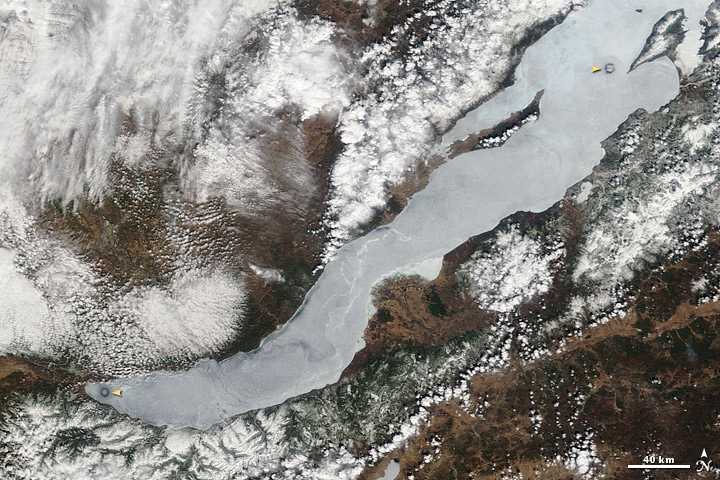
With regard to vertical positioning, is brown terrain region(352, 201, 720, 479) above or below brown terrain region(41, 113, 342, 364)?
below

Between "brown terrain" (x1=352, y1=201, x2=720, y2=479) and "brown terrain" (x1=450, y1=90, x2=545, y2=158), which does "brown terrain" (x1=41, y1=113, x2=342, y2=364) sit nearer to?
"brown terrain" (x1=450, y1=90, x2=545, y2=158)

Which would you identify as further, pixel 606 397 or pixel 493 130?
pixel 493 130

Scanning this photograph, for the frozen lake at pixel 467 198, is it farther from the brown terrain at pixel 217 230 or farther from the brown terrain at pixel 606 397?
the brown terrain at pixel 606 397

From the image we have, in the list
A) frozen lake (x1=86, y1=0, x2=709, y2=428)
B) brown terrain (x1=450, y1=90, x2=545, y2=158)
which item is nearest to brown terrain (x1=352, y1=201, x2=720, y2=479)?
frozen lake (x1=86, y1=0, x2=709, y2=428)

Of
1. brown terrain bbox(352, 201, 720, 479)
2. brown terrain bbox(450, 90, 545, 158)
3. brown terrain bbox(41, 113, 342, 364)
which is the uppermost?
brown terrain bbox(450, 90, 545, 158)

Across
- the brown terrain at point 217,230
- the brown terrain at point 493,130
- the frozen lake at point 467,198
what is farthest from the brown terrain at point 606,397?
the brown terrain at point 217,230

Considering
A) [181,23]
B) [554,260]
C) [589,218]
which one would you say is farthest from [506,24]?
[181,23]

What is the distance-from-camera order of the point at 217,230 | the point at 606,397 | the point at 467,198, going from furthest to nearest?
the point at 467,198 < the point at 217,230 < the point at 606,397

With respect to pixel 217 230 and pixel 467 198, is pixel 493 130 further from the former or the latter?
pixel 217 230

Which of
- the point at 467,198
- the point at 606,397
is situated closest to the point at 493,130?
the point at 467,198
